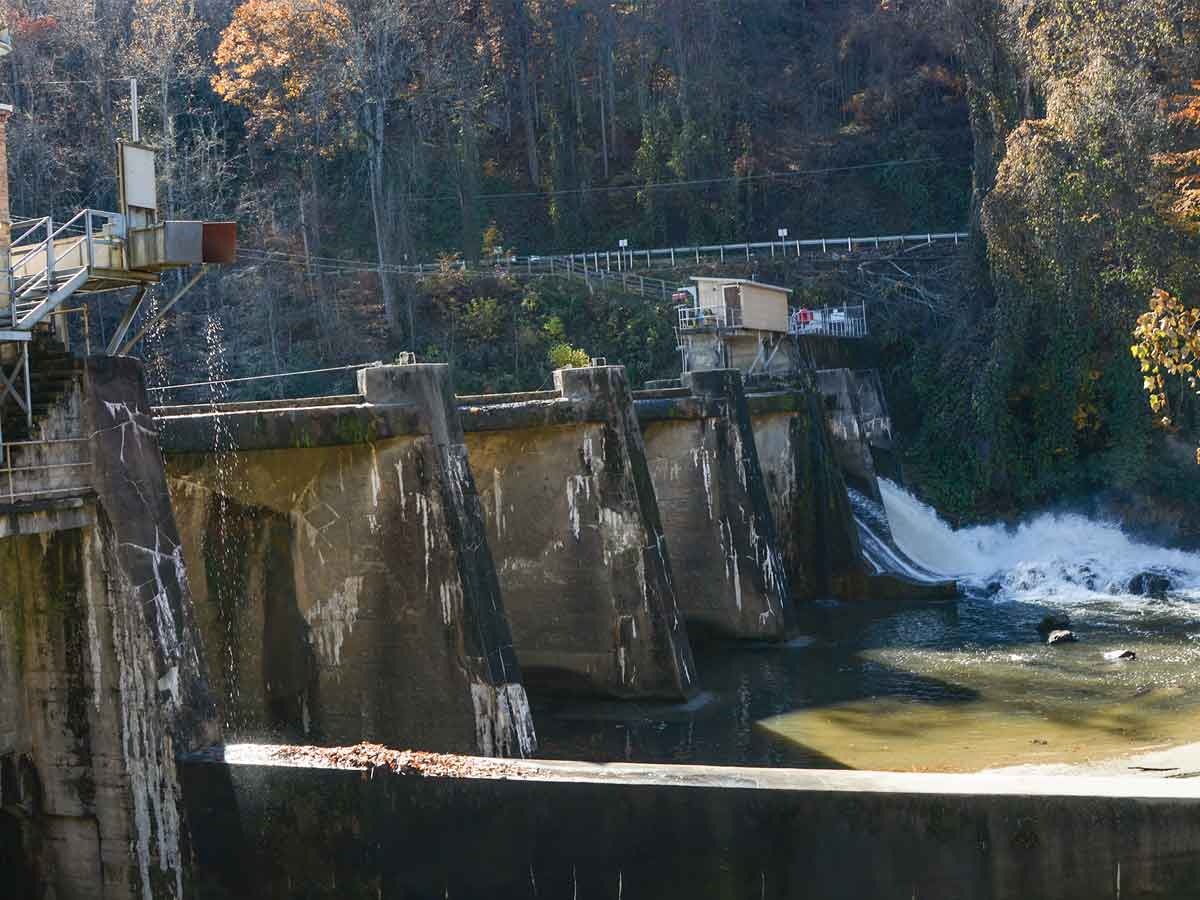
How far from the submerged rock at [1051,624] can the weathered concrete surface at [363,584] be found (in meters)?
12.0

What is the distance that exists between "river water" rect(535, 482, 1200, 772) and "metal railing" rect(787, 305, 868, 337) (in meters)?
13.4

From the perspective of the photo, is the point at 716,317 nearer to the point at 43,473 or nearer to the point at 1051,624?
the point at 1051,624

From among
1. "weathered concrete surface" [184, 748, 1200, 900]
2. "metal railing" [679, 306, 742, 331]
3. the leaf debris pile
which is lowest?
"weathered concrete surface" [184, 748, 1200, 900]

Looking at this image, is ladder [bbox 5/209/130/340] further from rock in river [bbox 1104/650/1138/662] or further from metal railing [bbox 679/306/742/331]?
metal railing [bbox 679/306/742/331]

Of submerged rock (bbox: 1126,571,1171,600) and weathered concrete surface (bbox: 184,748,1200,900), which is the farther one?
submerged rock (bbox: 1126,571,1171,600)

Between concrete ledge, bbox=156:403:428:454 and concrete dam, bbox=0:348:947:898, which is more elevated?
concrete ledge, bbox=156:403:428:454

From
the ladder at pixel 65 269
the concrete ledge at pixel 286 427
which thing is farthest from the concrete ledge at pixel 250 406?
the ladder at pixel 65 269

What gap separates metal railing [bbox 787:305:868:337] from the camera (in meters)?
39.9

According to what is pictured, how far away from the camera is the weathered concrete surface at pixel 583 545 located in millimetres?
17750

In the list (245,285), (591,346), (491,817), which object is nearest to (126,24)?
(245,285)

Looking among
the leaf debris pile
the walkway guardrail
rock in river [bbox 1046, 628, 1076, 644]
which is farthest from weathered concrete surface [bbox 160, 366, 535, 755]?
the walkway guardrail

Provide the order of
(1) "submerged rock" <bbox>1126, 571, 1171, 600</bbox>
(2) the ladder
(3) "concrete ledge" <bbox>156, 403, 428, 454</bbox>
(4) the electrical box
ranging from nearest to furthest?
1. (2) the ladder
2. (4) the electrical box
3. (3) "concrete ledge" <bbox>156, 403, 428, 454</bbox>
4. (1) "submerged rock" <bbox>1126, 571, 1171, 600</bbox>

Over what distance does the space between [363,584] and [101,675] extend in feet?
13.2

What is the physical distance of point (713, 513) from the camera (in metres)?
21.8
